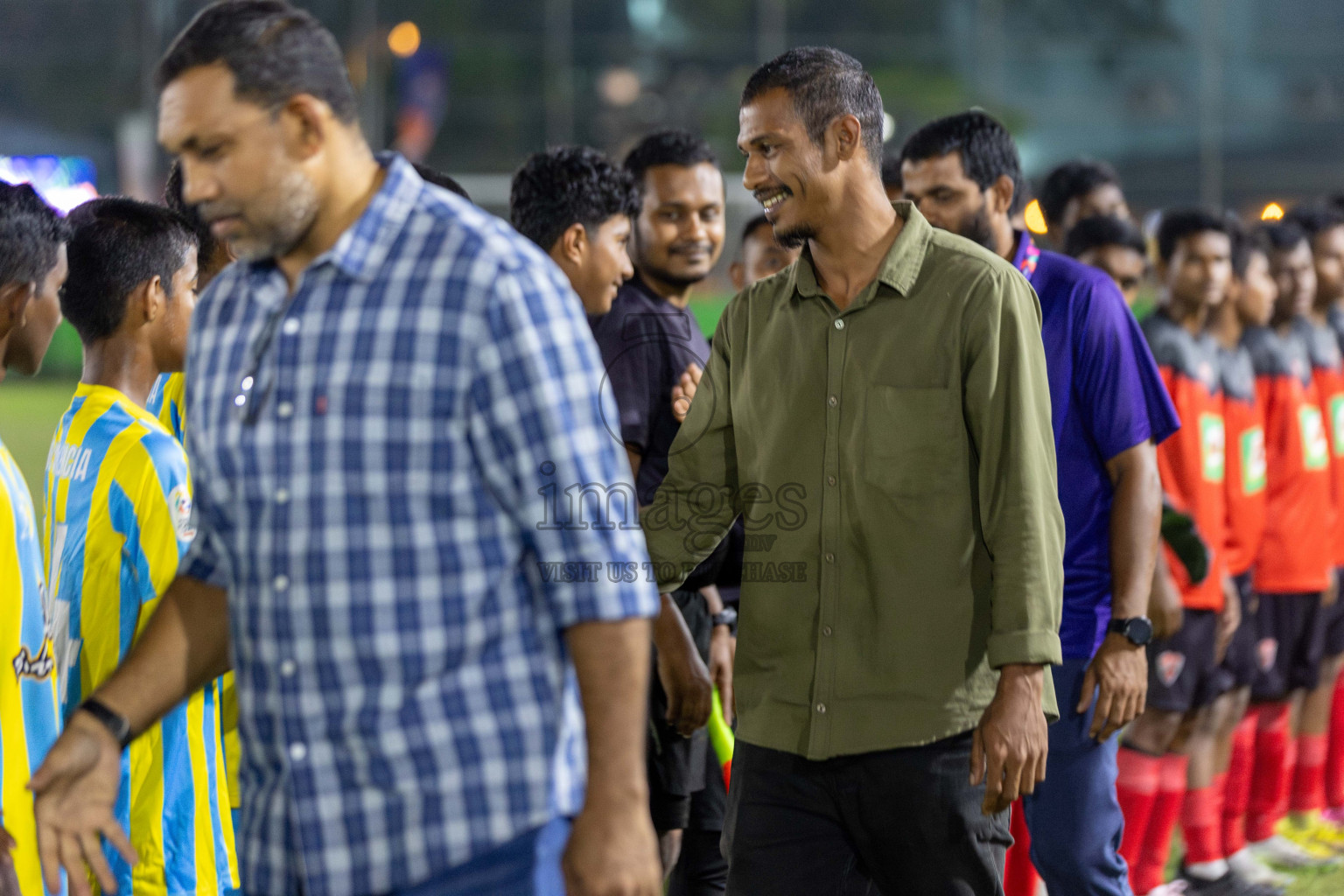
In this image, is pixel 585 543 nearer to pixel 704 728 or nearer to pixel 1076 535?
pixel 1076 535

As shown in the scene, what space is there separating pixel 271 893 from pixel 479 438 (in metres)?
0.67

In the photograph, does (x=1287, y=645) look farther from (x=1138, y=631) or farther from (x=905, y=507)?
(x=905, y=507)

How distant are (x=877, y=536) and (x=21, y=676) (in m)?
1.56

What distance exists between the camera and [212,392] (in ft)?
6.72

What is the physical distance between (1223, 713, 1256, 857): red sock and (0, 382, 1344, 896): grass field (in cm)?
931

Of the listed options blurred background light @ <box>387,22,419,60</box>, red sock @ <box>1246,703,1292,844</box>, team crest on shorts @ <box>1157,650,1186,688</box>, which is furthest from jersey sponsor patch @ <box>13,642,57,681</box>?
blurred background light @ <box>387,22,419,60</box>

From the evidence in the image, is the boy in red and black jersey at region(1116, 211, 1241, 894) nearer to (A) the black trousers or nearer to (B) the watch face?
(B) the watch face

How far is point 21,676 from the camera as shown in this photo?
2580mm

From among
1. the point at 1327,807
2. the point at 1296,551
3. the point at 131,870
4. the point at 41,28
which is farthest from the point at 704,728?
the point at 41,28

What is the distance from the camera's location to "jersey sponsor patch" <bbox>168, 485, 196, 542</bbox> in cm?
300

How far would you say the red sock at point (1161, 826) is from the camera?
15.8 ft

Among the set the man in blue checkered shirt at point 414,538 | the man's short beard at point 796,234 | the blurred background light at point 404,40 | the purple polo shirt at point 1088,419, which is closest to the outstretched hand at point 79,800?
the man in blue checkered shirt at point 414,538

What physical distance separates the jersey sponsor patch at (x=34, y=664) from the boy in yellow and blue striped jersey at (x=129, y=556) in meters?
0.36

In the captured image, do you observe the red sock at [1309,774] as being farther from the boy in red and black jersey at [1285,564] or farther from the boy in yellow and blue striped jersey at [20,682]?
the boy in yellow and blue striped jersey at [20,682]
